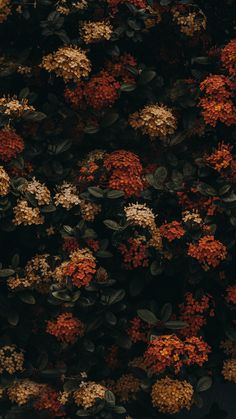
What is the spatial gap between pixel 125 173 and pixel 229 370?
1.34m

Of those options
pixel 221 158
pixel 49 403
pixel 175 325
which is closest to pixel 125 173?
pixel 221 158

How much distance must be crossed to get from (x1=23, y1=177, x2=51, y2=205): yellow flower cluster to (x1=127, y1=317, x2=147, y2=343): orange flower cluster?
88cm

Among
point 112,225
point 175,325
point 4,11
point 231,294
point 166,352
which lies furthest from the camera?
point 231,294

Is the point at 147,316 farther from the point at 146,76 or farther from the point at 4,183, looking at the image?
the point at 146,76

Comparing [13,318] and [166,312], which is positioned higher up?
[166,312]

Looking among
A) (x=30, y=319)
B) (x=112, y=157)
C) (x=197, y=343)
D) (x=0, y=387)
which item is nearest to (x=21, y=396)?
(x=0, y=387)

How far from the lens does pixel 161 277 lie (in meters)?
5.95

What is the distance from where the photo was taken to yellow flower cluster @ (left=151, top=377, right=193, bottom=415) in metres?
5.33

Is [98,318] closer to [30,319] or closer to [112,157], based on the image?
[30,319]

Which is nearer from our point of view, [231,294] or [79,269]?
[79,269]

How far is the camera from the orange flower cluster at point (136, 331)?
5.67 meters

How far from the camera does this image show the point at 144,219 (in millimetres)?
5324

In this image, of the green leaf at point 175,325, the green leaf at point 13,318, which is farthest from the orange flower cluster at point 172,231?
the green leaf at point 13,318

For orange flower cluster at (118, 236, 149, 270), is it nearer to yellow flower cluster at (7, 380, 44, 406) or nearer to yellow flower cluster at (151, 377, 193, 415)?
yellow flower cluster at (151, 377, 193, 415)
